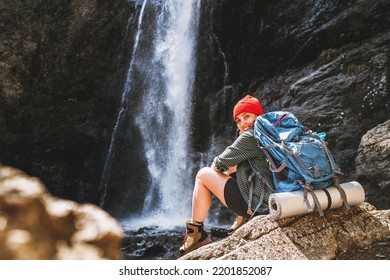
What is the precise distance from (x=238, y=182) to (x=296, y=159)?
49 centimetres

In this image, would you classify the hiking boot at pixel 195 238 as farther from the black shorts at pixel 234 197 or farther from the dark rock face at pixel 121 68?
the dark rock face at pixel 121 68

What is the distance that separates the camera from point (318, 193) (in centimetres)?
241

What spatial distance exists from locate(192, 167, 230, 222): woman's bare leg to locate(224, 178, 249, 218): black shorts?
32mm

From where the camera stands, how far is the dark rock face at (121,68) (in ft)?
28.8

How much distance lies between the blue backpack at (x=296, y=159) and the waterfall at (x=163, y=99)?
8.38 m

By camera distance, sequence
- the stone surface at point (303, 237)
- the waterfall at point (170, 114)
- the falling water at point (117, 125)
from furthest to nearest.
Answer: the falling water at point (117, 125) → the waterfall at point (170, 114) → the stone surface at point (303, 237)

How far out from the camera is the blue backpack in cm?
240

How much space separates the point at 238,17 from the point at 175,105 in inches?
138

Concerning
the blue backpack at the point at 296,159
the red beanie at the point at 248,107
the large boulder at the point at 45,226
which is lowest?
the large boulder at the point at 45,226

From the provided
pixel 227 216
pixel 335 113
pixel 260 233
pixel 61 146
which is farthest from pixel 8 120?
pixel 260 233

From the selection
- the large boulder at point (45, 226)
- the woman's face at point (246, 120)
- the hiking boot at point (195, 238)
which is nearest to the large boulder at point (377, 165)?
Result: the woman's face at point (246, 120)

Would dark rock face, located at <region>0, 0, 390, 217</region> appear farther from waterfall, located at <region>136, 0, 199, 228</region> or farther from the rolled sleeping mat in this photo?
the rolled sleeping mat

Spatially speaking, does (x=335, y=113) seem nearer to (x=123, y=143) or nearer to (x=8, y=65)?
(x=123, y=143)

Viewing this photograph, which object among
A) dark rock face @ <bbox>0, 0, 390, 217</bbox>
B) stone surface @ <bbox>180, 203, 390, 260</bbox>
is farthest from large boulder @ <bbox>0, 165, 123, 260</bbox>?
dark rock face @ <bbox>0, 0, 390, 217</bbox>
